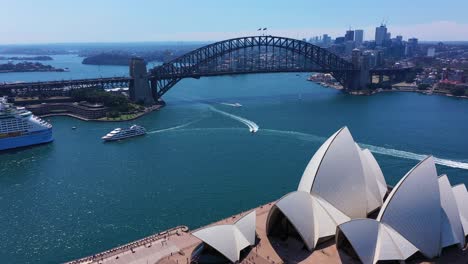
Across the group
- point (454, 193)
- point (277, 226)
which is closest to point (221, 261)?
point (277, 226)

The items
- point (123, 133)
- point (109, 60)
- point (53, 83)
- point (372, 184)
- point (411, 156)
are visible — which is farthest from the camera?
point (109, 60)

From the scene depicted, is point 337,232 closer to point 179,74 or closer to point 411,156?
point 411,156

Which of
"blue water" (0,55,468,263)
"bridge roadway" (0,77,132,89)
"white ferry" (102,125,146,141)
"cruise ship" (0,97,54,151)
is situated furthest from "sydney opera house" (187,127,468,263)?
"bridge roadway" (0,77,132,89)

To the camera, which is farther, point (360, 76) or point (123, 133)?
point (360, 76)

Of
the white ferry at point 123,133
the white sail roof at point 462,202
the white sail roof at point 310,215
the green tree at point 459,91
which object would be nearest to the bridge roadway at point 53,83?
the white ferry at point 123,133

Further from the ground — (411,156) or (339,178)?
(339,178)

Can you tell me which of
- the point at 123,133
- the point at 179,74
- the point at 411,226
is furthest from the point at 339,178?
the point at 179,74
